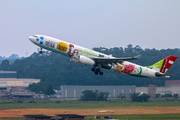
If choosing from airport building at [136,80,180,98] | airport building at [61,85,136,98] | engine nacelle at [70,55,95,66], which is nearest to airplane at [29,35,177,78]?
engine nacelle at [70,55,95,66]

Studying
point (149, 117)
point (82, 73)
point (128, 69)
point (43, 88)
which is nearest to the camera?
point (128, 69)

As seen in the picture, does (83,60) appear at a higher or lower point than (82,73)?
lower

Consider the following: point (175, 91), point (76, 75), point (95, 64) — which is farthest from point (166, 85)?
point (95, 64)

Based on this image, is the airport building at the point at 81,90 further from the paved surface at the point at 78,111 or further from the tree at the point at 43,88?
the paved surface at the point at 78,111

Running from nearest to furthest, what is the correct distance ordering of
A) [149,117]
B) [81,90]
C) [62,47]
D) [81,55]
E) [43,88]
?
[62,47] → [81,55] → [149,117] → [81,90] → [43,88]

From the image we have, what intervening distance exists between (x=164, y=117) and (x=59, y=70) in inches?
3956

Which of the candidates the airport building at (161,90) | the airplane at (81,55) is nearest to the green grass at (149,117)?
the airplane at (81,55)

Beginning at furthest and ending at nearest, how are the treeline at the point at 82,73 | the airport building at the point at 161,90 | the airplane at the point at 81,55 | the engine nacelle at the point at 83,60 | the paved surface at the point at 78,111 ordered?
the treeline at the point at 82,73
the airport building at the point at 161,90
the paved surface at the point at 78,111
the engine nacelle at the point at 83,60
the airplane at the point at 81,55

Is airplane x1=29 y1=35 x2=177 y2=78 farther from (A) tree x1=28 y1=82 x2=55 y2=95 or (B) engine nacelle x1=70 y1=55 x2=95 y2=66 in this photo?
(A) tree x1=28 y1=82 x2=55 y2=95

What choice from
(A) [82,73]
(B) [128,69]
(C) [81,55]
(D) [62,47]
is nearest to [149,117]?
(B) [128,69]

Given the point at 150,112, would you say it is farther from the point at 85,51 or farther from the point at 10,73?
the point at 10,73

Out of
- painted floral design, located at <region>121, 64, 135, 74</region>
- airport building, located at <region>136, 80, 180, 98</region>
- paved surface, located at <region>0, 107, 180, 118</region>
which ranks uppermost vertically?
painted floral design, located at <region>121, 64, 135, 74</region>

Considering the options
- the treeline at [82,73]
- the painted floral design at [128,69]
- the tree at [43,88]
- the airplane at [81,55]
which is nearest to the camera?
the airplane at [81,55]

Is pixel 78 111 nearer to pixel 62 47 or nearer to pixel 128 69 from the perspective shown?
pixel 128 69
